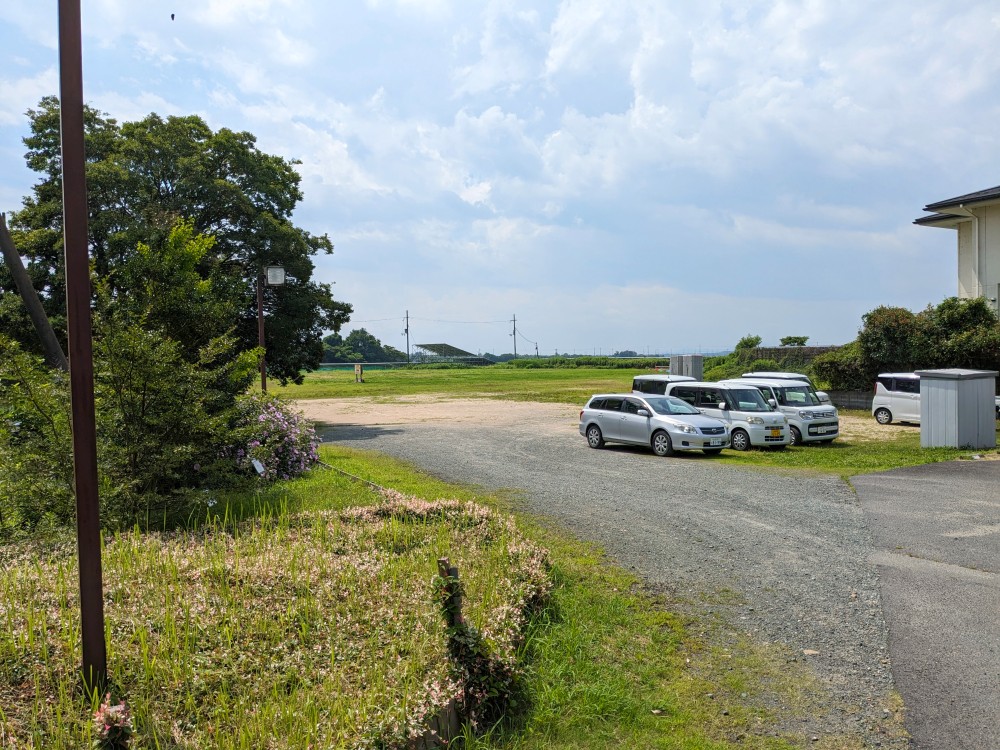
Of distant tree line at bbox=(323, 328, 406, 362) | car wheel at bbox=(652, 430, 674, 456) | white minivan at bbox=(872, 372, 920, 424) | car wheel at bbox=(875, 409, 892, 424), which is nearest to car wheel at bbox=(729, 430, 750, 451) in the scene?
car wheel at bbox=(652, 430, 674, 456)

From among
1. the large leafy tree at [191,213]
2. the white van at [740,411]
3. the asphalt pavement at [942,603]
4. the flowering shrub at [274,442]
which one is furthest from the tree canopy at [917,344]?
the flowering shrub at [274,442]

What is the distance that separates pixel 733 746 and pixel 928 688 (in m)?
1.61

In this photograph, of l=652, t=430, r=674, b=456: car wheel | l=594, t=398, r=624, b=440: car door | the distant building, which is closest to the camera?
l=652, t=430, r=674, b=456: car wheel

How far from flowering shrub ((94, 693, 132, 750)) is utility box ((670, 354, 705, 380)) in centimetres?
3222

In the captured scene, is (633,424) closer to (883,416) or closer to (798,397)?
(798,397)

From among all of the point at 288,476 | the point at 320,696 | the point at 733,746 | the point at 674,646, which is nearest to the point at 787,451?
the point at 288,476

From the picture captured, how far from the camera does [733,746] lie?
4.34 meters

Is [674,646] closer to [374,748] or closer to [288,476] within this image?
[374,748]

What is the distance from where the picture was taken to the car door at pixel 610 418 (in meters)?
19.4

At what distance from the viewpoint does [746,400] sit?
20.2 m

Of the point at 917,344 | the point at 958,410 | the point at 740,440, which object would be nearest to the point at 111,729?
the point at 740,440

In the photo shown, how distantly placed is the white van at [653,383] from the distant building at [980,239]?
48.3ft

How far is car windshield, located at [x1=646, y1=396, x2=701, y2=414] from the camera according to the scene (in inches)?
744

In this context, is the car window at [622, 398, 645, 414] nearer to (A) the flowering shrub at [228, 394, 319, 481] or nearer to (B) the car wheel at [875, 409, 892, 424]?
(A) the flowering shrub at [228, 394, 319, 481]
